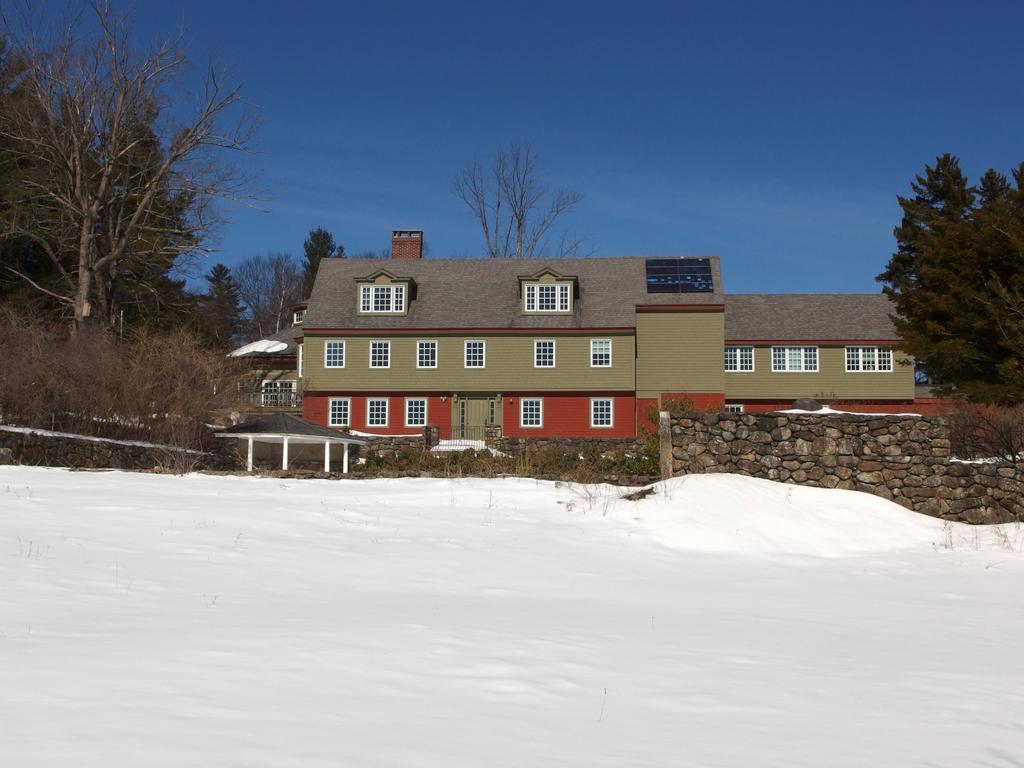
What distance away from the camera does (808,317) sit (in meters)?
45.2

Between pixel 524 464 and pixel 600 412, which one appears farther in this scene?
pixel 600 412

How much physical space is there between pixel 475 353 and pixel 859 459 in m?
25.7

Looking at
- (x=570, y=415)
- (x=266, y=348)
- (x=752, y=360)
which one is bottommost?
(x=570, y=415)

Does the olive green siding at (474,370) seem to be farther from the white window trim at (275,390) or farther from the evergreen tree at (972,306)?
the evergreen tree at (972,306)

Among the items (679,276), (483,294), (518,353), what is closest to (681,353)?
(679,276)

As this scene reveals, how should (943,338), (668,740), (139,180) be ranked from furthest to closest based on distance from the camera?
1. (139,180)
2. (943,338)
3. (668,740)

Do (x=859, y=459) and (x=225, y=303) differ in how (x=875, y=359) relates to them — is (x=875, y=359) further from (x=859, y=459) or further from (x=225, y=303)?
(x=225, y=303)

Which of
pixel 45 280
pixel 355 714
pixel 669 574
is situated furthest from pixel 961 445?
pixel 45 280

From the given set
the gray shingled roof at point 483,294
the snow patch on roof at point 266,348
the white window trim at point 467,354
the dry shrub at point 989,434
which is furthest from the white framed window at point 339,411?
the dry shrub at point 989,434

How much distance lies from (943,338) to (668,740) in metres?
25.2

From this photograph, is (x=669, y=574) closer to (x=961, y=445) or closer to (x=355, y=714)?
(x=355, y=714)

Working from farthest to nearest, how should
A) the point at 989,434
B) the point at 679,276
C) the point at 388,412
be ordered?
the point at 679,276
the point at 388,412
the point at 989,434

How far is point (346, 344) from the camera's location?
40.8 metres

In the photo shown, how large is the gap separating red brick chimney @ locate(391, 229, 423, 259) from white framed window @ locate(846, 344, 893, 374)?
66.4 ft
